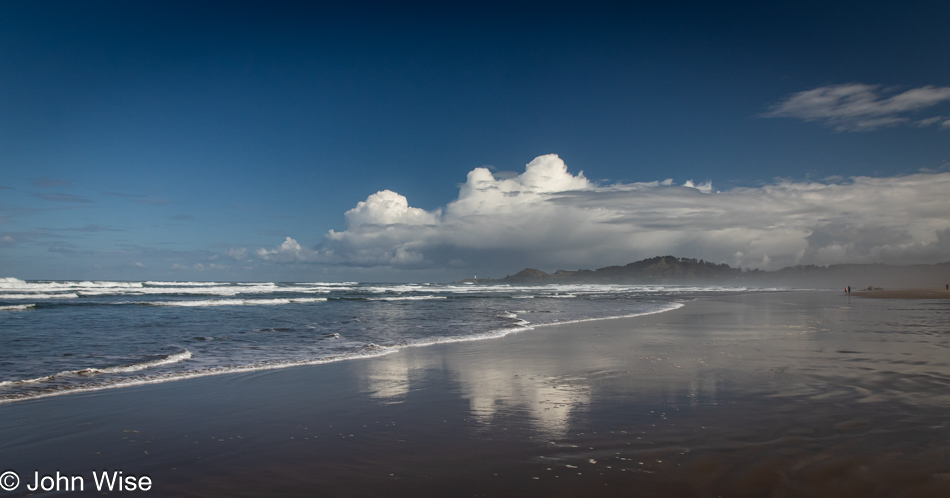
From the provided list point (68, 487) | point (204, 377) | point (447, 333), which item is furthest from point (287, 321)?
point (68, 487)

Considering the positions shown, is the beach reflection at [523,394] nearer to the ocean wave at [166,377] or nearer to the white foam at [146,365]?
the ocean wave at [166,377]

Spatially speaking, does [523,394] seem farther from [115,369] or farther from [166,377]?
[115,369]

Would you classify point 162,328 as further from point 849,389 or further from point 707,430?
point 849,389

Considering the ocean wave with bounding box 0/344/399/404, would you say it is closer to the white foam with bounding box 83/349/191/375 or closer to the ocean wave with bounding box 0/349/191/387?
the ocean wave with bounding box 0/349/191/387

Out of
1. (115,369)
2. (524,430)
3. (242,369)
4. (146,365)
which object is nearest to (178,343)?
(146,365)

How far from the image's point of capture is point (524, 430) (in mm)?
5379

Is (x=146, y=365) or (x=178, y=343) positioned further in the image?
(x=178, y=343)

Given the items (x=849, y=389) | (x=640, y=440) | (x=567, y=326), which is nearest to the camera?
(x=640, y=440)

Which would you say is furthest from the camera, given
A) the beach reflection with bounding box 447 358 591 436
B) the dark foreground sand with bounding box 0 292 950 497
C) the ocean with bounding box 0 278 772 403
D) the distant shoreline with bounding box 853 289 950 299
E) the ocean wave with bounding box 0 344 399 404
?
the distant shoreline with bounding box 853 289 950 299

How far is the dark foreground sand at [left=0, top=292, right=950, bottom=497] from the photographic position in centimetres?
404

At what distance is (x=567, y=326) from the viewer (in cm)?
1855

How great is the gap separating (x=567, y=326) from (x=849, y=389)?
38.4 feet

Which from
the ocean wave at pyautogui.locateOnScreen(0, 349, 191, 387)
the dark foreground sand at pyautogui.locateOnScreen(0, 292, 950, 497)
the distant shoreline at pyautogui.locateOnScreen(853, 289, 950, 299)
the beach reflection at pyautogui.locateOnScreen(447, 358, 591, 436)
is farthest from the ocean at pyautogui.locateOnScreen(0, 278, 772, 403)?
the distant shoreline at pyautogui.locateOnScreen(853, 289, 950, 299)

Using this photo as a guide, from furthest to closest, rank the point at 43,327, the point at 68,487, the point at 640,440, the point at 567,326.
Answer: the point at 567,326
the point at 43,327
the point at 640,440
the point at 68,487
